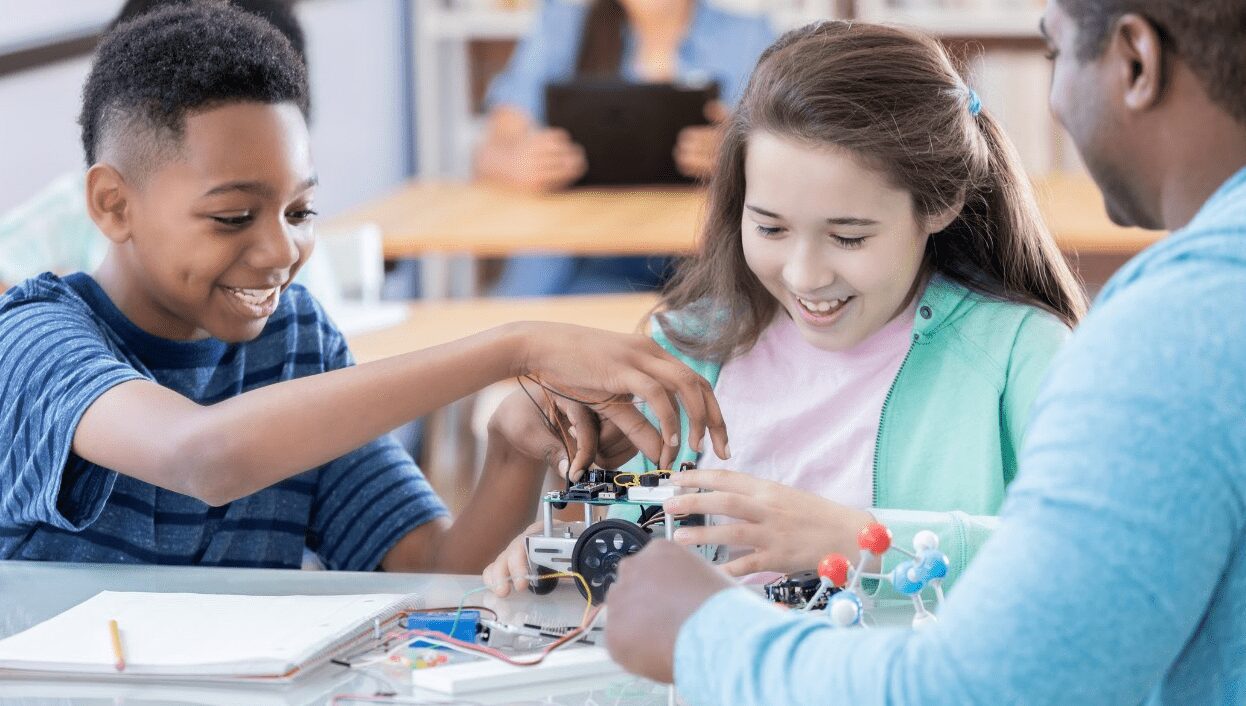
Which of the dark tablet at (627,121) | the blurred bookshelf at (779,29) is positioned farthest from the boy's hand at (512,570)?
the blurred bookshelf at (779,29)

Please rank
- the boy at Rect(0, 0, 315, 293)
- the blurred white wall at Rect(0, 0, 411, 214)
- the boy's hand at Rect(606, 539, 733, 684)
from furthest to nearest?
the blurred white wall at Rect(0, 0, 411, 214) → the boy at Rect(0, 0, 315, 293) → the boy's hand at Rect(606, 539, 733, 684)

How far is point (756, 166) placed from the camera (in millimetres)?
1426

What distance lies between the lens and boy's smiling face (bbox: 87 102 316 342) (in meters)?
1.34

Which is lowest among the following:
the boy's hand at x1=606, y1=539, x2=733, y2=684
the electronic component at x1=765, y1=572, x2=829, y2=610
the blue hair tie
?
the electronic component at x1=765, y1=572, x2=829, y2=610

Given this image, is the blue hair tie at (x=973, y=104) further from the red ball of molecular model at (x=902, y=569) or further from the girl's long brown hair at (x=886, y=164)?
the red ball of molecular model at (x=902, y=569)

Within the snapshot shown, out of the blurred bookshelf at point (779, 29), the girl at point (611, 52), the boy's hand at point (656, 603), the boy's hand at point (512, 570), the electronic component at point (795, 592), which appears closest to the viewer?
the boy's hand at point (656, 603)

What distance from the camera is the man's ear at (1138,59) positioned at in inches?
29.5

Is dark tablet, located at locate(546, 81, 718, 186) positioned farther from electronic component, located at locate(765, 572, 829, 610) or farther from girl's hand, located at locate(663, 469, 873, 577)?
electronic component, located at locate(765, 572, 829, 610)

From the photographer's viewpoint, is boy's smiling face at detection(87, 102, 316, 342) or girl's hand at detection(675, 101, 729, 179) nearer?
boy's smiling face at detection(87, 102, 316, 342)

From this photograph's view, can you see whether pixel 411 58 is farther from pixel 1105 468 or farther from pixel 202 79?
pixel 1105 468

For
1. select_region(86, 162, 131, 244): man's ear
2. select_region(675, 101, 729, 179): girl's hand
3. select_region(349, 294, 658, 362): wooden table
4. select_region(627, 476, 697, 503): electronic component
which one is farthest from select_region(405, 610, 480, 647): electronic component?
select_region(675, 101, 729, 179): girl's hand

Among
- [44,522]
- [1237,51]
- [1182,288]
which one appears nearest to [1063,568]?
[1182,288]

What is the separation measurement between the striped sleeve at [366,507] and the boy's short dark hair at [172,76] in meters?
0.40

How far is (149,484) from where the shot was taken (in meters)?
1.38
